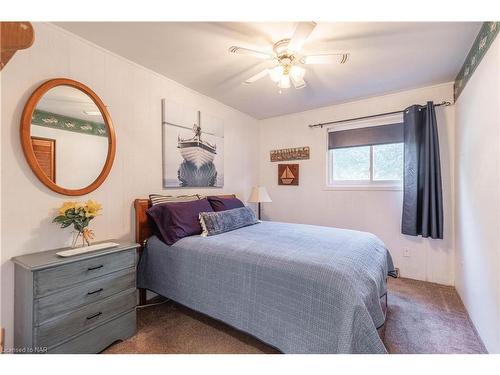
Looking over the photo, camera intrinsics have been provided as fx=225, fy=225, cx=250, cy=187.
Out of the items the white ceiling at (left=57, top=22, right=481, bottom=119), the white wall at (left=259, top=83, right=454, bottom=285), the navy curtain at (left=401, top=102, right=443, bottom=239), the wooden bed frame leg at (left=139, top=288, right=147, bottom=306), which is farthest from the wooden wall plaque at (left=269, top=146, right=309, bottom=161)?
the wooden bed frame leg at (left=139, top=288, right=147, bottom=306)

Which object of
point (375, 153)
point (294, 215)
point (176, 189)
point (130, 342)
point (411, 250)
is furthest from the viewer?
point (294, 215)

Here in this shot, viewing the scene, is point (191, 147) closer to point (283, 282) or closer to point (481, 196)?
point (283, 282)

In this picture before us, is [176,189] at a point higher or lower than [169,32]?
lower

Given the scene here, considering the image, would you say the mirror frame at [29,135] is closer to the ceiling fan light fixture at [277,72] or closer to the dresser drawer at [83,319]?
the dresser drawer at [83,319]

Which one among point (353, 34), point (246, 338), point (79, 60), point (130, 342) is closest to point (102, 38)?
point (79, 60)

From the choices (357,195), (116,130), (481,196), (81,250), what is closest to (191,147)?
(116,130)

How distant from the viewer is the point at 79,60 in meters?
1.79

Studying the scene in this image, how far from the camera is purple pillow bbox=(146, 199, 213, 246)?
2.01 metres

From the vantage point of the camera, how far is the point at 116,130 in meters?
2.05

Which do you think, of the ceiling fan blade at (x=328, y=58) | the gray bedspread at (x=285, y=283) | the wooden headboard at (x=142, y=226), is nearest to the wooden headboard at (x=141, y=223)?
the wooden headboard at (x=142, y=226)

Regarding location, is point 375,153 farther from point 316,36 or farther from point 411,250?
point 316,36

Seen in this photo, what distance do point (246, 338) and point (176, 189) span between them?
5.47 feet

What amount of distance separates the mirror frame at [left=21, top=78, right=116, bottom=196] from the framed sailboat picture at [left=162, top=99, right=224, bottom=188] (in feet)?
1.92

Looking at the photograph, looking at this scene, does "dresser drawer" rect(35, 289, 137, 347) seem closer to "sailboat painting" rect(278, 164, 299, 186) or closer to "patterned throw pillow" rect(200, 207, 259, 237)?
"patterned throw pillow" rect(200, 207, 259, 237)
